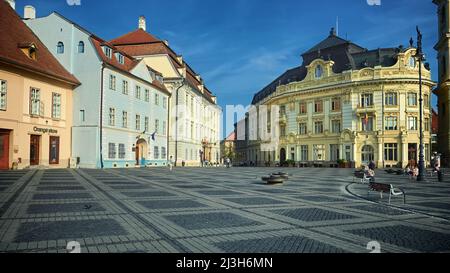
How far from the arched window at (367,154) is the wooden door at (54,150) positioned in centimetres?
4275

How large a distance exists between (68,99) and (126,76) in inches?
278

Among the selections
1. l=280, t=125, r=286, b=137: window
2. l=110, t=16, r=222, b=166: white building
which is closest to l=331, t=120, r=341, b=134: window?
l=280, t=125, r=286, b=137: window

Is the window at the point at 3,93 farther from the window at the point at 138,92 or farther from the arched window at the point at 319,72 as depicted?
the arched window at the point at 319,72

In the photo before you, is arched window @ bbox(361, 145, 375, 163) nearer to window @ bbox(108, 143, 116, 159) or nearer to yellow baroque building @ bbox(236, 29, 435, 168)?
yellow baroque building @ bbox(236, 29, 435, 168)

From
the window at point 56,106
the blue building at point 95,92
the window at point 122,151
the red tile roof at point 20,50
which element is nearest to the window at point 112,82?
the blue building at point 95,92

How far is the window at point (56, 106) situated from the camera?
33.3 meters

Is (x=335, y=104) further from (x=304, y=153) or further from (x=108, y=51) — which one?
(x=108, y=51)

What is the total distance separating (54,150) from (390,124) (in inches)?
1793

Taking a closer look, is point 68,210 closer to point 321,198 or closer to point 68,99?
point 321,198

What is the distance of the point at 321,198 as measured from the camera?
44.7 feet

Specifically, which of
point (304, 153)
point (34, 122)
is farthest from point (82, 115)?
point (304, 153)

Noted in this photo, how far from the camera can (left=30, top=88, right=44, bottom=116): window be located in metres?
30.2

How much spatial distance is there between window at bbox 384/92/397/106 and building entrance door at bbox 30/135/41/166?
46713 mm
